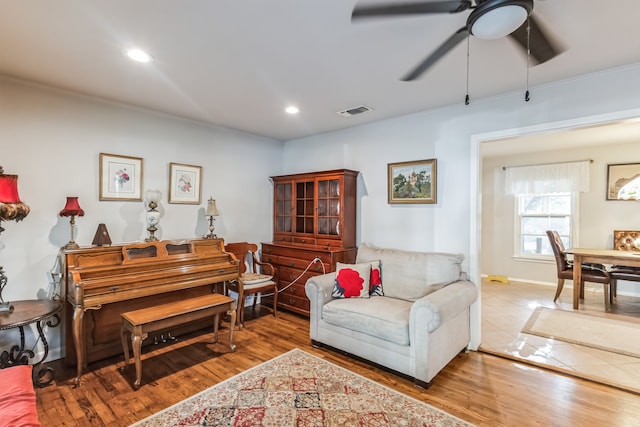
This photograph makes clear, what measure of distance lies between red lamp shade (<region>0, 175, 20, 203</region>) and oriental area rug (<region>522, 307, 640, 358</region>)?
5003mm

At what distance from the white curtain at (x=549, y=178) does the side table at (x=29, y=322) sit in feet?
22.9

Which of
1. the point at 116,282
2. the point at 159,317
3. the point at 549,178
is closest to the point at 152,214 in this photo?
the point at 116,282

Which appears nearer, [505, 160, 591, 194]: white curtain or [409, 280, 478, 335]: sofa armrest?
[409, 280, 478, 335]: sofa armrest

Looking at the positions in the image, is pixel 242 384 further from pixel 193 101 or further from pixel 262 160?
pixel 262 160

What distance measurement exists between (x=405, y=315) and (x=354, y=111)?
2.23 meters

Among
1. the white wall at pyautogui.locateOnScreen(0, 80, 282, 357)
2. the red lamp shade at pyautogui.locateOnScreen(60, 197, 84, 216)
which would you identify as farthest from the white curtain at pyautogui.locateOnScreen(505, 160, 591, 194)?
the red lamp shade at pyautogui.locateOnScreen(60, 197, 84, 216)

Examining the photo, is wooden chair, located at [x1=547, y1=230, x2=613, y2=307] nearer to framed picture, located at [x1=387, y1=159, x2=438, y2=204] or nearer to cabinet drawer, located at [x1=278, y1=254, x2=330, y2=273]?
framed picture, located at [x1=387, y1=159, x2=438, y2=204]

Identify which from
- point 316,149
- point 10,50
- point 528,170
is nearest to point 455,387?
point 316,149

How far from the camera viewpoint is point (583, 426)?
6.46 feet

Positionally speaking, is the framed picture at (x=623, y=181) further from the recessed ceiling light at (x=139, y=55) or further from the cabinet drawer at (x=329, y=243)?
the recessed ceiling light at (x=139, y=55)

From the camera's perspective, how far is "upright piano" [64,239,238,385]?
253 cm

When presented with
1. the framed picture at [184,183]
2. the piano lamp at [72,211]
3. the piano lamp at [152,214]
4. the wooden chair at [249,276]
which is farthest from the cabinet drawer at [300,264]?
the piano lamp at [72,211]

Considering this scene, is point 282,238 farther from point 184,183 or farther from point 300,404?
point 300,404

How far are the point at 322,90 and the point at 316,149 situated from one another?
1.69m
